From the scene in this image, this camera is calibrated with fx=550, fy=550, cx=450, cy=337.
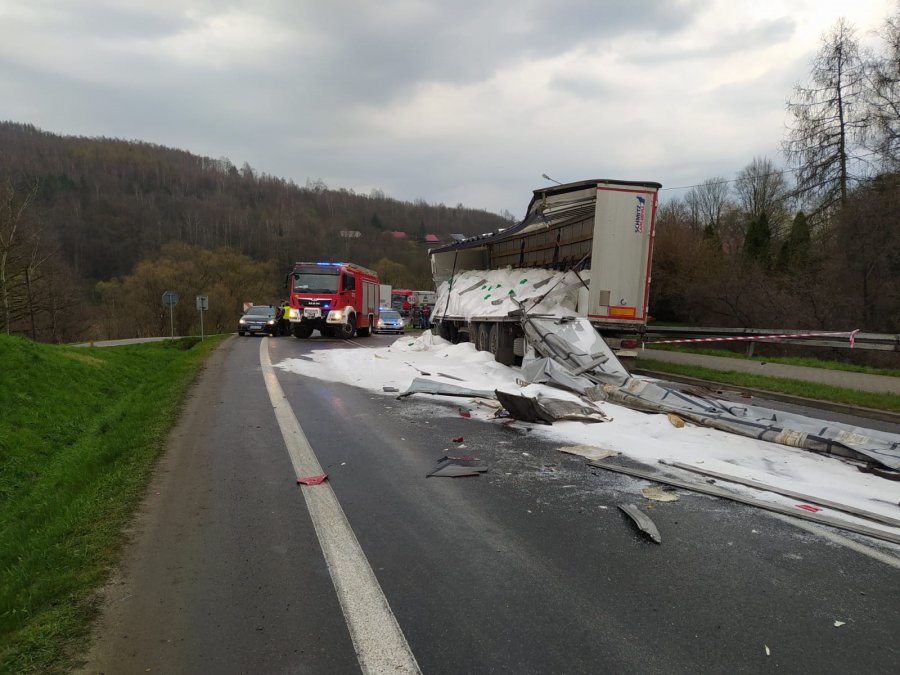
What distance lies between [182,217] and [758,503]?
97.7 metres

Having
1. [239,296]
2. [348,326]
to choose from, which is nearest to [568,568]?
[348,326]

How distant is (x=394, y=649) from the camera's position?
8.15 ft

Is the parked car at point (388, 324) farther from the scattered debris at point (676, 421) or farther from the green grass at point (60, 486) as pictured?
the scattered debris at point (676, 421)

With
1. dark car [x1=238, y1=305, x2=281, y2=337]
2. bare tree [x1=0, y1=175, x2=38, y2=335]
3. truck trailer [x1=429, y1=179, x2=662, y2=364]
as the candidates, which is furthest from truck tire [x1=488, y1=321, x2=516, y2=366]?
bare tree [x1=0, y1=175, x2=38, y2=335]

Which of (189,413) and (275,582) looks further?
(189,413)

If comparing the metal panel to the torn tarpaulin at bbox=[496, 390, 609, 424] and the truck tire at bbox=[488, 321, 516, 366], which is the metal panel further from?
the torn tarpaulin at bbox=[496, 390, 609, 424]

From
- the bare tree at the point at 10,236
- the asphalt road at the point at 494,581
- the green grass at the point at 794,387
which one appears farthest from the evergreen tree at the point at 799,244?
the bare tree at the point at 10,236

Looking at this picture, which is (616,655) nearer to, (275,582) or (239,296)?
(275,582)

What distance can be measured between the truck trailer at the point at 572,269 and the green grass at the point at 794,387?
2.02 metres

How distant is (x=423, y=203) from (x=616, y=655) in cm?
9667

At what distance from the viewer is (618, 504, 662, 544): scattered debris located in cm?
370

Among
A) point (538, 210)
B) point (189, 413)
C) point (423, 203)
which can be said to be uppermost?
point (423, 203)

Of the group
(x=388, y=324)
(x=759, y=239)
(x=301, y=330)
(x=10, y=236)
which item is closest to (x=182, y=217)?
(x=10, y=236)

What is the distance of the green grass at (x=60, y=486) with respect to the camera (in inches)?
107
